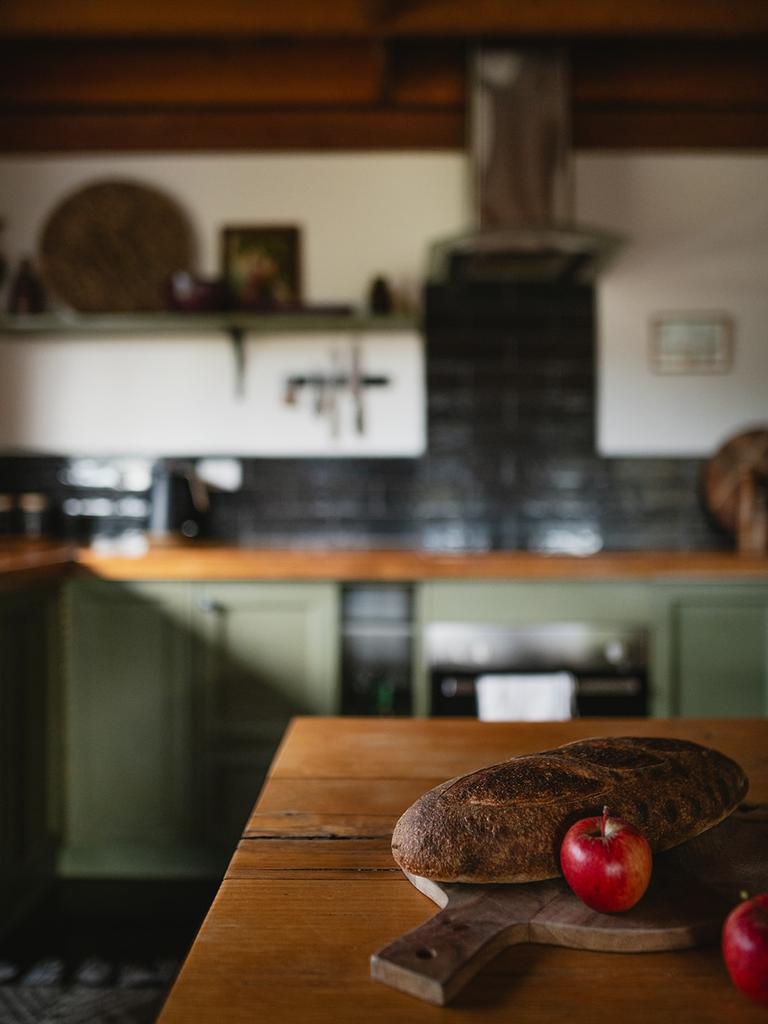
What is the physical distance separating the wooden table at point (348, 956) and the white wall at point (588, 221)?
2.63 meters

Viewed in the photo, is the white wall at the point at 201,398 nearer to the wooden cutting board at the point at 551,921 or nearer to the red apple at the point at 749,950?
the wooden cutting board at the point at 551,921

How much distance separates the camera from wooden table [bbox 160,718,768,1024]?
1.83 ft

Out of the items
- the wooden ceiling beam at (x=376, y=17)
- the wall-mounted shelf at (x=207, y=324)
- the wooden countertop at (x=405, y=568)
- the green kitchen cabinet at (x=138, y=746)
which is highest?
the wooden ceiling beam at (x=376, y=17)

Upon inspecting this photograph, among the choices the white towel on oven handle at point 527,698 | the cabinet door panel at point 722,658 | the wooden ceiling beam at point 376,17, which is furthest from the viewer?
the wooden ceiling beam at point 376,17

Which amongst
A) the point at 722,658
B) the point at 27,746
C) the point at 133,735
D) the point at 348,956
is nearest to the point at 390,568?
the point at 133,735

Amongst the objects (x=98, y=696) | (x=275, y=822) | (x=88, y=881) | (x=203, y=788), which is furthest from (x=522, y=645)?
(x=275, y=822)

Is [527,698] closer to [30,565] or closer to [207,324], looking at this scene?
[30,565]

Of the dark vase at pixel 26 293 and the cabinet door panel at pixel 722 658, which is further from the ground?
the dark vase at pixel 26 293

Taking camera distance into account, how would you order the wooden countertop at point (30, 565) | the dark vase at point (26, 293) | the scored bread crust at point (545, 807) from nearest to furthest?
the scored bread crust at point (545, 807)
the wooden countertop at point (30, 565)
the dark vase at point (26, 293)

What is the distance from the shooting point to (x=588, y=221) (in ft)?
11.2

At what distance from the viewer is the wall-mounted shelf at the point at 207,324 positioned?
315cm

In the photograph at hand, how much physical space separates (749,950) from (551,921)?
14 centimetres

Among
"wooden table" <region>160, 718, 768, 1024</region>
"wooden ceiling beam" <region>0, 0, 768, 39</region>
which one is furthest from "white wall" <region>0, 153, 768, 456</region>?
"wooden table" <region>160, 718, 768, 1024</region>

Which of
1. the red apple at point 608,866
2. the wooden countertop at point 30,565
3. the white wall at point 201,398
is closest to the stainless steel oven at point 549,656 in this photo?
the white wall at point 201,398
